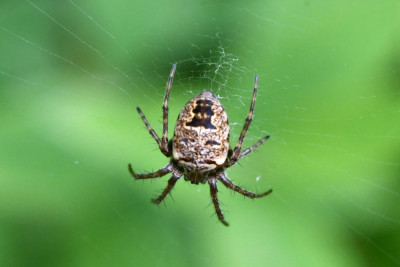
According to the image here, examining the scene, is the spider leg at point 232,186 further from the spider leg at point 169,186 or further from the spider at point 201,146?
the spider leg at point 169,186

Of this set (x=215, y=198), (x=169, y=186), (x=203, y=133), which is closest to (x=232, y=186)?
(x=215, y=198)

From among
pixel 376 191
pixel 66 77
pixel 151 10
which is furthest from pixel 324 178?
pixel 66 77

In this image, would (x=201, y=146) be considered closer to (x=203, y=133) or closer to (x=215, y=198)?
(x=203, y=133)

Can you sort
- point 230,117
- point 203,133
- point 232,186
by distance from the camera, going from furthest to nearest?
point 230,117 < point 232,186 < point 203,133

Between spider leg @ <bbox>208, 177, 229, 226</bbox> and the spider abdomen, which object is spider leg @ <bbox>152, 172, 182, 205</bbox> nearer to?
spider leg @ <bbox>208, 177, 229, 226</bbox>

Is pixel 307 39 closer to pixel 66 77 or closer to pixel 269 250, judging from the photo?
pixel 269 250

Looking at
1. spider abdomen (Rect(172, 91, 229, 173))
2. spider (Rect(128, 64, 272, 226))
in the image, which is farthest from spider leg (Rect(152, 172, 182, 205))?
spider abdomen (Rect(172, 91, 229, 173))

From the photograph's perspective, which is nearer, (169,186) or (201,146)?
(201,146)

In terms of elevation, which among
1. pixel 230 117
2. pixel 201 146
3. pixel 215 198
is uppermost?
pixel 230 117
